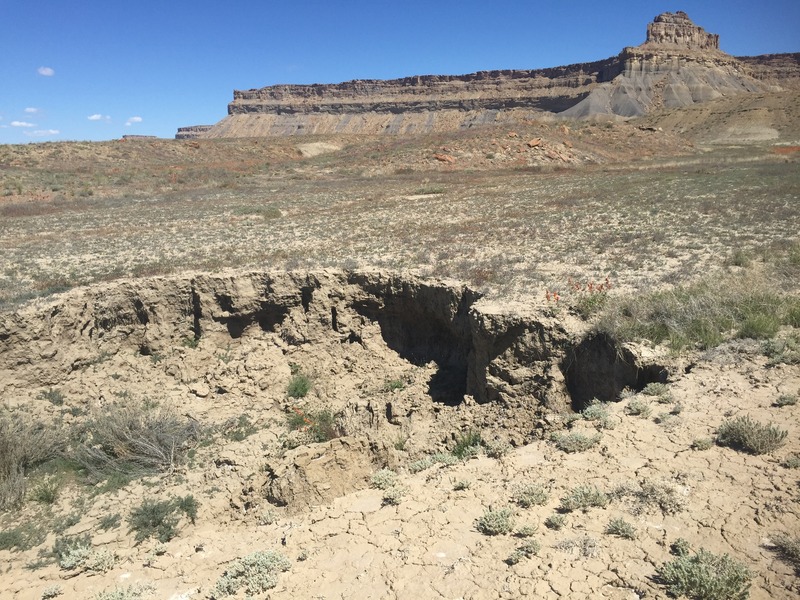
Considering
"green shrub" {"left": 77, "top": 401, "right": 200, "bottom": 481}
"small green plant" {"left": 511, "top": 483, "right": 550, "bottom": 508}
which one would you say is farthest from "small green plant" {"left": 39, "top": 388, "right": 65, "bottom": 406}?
"small green plant" {"left": 511, "top": 483, "right": 550, "bottom": 508}

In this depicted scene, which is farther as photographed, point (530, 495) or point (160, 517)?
point (160, 517)

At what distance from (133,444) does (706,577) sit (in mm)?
7508

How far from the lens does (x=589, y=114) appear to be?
279 ft

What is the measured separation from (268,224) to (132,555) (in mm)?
13197

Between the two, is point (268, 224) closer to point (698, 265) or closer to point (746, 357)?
point (698, 265)

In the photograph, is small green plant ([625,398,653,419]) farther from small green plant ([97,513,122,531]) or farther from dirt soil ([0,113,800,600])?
small green plant ([97,513,122,531])

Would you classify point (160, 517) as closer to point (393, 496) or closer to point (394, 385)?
point (393, 496)

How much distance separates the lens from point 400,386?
31.9 feet

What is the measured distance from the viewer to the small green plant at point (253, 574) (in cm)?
396

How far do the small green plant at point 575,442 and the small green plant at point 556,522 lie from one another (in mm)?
1071

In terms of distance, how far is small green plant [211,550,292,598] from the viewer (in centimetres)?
396

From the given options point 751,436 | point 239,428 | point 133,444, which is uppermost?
point 751,436

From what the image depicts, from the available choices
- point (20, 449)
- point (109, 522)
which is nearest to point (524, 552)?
point (109, 522)

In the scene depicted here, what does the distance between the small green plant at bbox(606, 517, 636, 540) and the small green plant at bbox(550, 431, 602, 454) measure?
115 centimetres
